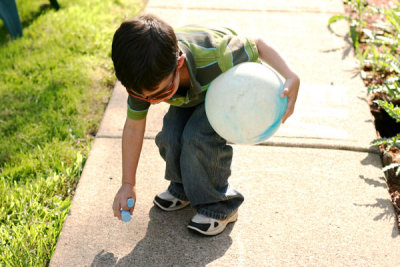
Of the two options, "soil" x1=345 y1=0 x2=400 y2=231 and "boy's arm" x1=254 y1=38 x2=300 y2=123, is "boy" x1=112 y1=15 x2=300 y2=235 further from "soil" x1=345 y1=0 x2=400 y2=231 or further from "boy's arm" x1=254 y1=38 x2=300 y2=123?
"soil" x1=345 y1=0 x2=400 y2=231

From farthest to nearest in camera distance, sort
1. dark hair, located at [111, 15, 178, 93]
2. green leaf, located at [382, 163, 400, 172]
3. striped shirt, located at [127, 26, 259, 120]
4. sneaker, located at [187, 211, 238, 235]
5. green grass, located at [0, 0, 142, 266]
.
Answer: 1. green leaf, located at [382, 163, 400, 172]
2. green grass, located at [0, 0, 142, 266]
3. sneaker, located at [187, 211, 238, 235]
4. striped shirt, located at [127, 26, 259, 120]
5. dark hair, located at [111, 15, 178, 93]

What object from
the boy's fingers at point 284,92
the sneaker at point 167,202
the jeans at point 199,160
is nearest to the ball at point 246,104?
the boy's fingers at point 284,92

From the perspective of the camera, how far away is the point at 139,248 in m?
2.39

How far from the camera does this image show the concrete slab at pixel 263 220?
2.33m

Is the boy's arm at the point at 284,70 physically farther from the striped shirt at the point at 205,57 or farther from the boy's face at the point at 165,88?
the boy's face at the point at 165,88

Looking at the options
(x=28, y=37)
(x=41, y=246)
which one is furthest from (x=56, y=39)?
(x=41, y=246)

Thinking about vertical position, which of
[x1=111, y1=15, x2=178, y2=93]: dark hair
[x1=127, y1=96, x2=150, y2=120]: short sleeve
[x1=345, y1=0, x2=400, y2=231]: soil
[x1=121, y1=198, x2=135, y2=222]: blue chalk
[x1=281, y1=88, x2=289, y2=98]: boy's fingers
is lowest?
[x1=345, y1=0, x2=400, y2=231]: soil

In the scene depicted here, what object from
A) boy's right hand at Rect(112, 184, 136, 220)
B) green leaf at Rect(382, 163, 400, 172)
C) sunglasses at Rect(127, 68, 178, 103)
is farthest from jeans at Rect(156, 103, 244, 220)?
green leaf at Rect(382, 163, 400, 172)

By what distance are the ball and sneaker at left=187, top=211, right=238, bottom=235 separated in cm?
60

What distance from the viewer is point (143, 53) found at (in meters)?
1.82

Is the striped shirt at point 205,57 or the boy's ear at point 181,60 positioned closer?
the boy's ear at point 181,60

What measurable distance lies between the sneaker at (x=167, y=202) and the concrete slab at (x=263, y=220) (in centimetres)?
4

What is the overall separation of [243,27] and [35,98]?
6.59ft

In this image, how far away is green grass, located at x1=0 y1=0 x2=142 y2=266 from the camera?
102 inches
